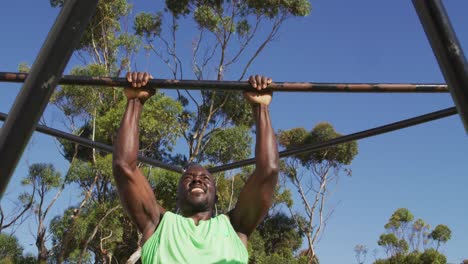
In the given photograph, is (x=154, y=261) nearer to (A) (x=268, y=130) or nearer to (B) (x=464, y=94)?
(A) (x=268, y=130)

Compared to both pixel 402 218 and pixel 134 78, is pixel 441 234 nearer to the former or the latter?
pixel 402 218

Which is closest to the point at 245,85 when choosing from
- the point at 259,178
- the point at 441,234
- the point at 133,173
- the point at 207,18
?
the point at 259,178

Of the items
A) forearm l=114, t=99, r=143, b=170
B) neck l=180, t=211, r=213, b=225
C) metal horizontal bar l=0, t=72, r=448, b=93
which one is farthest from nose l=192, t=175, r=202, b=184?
metal horizontal bar l=0, t=72, r=448, b=93

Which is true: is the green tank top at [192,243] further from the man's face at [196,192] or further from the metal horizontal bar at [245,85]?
the metal horizontal bar at [245,85]

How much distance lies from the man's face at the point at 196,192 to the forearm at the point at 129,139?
9.8 inches

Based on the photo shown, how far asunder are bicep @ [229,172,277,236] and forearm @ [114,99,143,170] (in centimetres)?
49

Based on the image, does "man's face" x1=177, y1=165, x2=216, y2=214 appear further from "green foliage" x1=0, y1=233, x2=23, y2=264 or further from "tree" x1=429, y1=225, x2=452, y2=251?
"tree" x1=429, y1=225, x2=452, y2=251

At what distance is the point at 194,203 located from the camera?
242 cm

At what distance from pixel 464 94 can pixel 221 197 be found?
13.2 m

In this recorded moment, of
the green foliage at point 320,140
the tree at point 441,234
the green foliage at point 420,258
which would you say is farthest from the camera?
the tree at point 441,234

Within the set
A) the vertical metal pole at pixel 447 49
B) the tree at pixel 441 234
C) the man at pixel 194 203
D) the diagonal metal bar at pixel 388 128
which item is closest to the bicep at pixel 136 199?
the man at pixel 194 203

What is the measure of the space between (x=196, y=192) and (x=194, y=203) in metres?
0.05

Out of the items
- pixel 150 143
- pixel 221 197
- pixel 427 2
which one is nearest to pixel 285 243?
pixel 221 197

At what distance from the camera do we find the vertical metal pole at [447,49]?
87 centimetres
